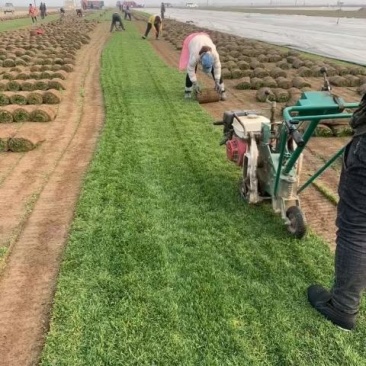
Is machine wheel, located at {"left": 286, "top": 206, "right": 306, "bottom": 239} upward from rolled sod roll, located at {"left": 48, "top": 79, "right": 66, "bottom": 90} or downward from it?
upward

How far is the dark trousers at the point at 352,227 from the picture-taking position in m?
2.79

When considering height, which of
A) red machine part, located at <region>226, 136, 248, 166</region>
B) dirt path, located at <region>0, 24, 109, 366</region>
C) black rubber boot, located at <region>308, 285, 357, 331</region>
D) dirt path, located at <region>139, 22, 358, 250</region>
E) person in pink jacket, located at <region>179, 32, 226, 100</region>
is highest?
person in pink jacket, located at <region>179, 32, 226, 100</region>

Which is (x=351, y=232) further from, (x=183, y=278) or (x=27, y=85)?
(x=27, y=85)

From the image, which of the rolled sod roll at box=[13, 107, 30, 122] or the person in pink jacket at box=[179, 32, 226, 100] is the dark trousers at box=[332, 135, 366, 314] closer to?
the person in pink jacket at box=[179, 32, 226, 100]

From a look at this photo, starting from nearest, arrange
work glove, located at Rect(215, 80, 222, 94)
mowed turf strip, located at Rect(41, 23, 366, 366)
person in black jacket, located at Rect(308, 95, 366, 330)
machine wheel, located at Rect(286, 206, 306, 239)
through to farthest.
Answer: person in black jacket, located at Rect(308, 95, 366, 330) < mowed turf strip, located at Rect(41, 23, 366, 366) < machine wheel, located at Rect(286, 206, 306, 239) < work glove, located at Rect(215, 80, 222, 94)

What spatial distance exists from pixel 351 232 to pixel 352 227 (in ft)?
0.13

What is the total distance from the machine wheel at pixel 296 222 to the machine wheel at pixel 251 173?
54 cm

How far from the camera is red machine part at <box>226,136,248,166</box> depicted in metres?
4.95

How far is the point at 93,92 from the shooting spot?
11.5 m

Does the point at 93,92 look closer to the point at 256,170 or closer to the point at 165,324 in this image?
the point at 256,170

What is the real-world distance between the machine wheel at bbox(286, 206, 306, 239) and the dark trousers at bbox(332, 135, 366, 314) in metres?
1.18

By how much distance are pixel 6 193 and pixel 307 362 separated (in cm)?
445

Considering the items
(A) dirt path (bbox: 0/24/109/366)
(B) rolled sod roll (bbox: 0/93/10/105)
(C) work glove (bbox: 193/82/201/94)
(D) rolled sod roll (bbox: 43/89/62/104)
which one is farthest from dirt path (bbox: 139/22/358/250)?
(B) rolled sod roll (bbox: 0/93/10/105)

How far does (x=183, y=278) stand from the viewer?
376cm
